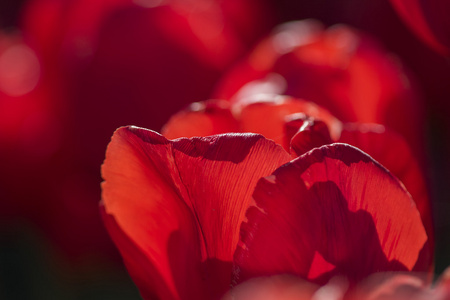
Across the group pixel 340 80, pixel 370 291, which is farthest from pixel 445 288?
pixel 340 80

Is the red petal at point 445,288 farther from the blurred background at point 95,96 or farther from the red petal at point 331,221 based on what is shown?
the blurred background at point 95,96

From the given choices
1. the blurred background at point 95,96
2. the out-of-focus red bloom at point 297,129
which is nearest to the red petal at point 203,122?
the out-of-focus red bloom at point 297,129

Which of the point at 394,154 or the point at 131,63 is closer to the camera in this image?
the point at 394,154

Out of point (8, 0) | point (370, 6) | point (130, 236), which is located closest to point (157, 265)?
point (130, 236)

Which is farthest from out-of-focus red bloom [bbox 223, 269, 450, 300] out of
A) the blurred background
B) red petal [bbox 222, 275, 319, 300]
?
the blurred background

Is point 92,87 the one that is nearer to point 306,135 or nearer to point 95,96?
point 95,96

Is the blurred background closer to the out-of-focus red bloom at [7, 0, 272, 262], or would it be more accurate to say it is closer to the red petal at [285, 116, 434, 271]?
the out-of-focus red bloom at [7, 0, 272, 262]
